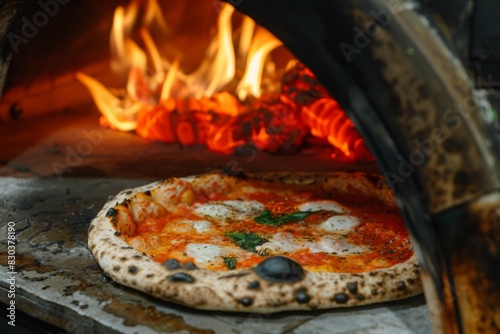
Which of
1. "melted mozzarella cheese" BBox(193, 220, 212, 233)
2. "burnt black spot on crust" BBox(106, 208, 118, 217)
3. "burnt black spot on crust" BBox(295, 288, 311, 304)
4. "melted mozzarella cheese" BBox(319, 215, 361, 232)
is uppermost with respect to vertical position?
"burnt black spot on crust" BBox(106, 208, 118, 217)

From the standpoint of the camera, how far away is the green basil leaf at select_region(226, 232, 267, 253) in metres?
3.44

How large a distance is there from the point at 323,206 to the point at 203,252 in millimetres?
1114

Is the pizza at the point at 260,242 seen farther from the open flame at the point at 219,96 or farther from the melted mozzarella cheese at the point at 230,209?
the open flame at the point at 219,96

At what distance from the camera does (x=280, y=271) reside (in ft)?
9.04

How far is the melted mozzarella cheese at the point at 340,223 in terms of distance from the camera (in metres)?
3.72

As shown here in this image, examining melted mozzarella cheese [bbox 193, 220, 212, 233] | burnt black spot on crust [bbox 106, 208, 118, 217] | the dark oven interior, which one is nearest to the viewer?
the dark oven interior

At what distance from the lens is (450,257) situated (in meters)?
2.12

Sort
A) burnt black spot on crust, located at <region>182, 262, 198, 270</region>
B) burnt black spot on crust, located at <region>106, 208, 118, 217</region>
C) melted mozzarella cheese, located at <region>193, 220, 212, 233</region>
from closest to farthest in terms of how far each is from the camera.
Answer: burnt black spot on crust, located at <region>182, 262, 198, 270</region>, burnt black spot on crust, located at <region>106, 208, 118, 217</region>, melted mozzarella cheese, located at <region>193, 220, 212, 233</region>

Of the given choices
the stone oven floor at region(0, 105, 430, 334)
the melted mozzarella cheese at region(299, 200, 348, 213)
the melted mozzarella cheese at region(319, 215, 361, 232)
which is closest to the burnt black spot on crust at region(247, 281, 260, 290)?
the stone oven floor at region(0, 105, 430, 334)

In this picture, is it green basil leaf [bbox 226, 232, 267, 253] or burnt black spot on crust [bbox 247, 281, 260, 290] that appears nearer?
burnt black spot on crust [bbox 247, 281, 260, 290]

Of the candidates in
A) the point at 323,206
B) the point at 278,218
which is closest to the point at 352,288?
the point at 278,218

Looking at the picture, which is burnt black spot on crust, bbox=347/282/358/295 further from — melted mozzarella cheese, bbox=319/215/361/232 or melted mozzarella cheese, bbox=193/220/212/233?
melted mozzarella cheese, bbox=193/220/212/233

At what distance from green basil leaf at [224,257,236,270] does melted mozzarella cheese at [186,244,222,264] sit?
0.07 metres

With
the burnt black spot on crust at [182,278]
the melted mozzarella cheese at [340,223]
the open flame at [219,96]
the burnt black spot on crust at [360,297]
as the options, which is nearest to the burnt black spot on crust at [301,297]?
the burnt black spot on crust at [360,297]
